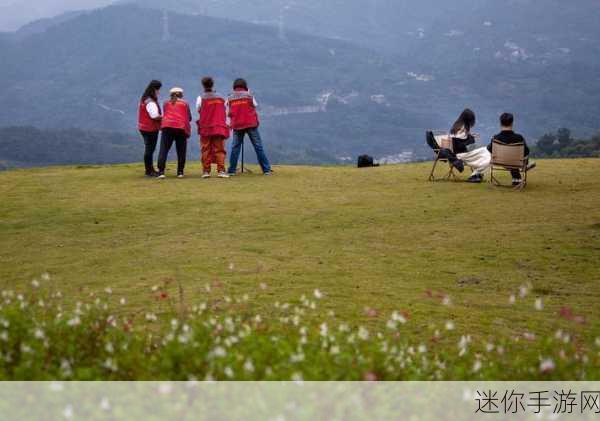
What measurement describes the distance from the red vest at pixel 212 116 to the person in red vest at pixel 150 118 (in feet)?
3.16

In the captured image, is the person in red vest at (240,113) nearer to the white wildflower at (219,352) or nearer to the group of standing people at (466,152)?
the group of standing people at (466,152)

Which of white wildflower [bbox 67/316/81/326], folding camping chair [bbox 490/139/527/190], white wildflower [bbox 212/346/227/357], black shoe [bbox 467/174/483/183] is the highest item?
folding camping chair [bbox 490/139/527/190]

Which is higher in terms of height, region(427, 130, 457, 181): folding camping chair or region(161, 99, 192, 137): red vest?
region(161, 99, 192, 137): red vest

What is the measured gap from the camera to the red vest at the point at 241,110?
19344 mm

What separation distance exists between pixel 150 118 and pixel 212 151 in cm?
154

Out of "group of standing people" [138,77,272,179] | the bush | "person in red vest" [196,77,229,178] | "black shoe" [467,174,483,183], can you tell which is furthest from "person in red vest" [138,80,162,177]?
the bush

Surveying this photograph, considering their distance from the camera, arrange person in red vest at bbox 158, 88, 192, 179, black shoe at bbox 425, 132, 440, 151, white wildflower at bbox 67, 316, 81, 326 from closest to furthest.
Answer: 1. white wildflower at bbox 67, 316, 81, 326
2. person in red vest at bbox 158, 88, 192, 179
3. black shoe at bbox 425, 132, 440, 151

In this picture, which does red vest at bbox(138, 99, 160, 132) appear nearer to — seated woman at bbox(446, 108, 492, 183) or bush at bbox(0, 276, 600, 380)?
seated woman at bbox(446, 108, 492, 183)

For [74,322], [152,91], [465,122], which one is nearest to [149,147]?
[152,91]

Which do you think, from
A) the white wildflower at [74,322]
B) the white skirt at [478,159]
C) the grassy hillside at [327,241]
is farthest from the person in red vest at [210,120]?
the white wildflower at [74,322]

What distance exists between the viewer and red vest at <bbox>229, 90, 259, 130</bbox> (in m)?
19.3

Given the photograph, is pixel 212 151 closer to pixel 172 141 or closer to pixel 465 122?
pixel 172 141

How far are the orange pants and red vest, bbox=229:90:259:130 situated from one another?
51 cm

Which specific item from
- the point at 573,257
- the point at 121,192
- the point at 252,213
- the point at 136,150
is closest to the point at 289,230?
the point at 252,213
